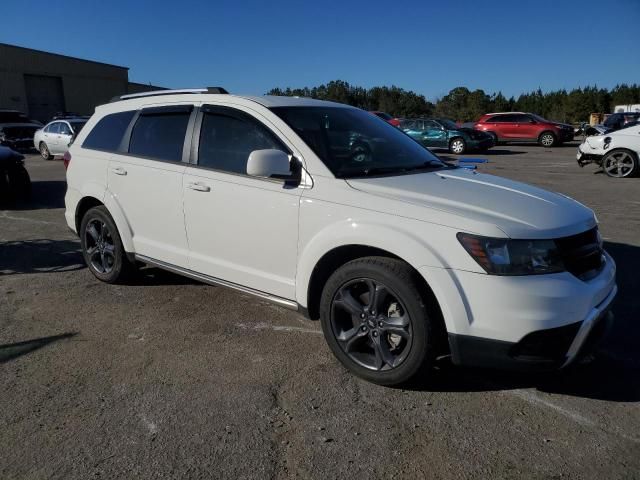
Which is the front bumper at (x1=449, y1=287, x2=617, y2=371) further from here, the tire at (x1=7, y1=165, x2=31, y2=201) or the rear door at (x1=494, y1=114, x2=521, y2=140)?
the rear door at (x1=494, y1=114, x2=521, y2=140)

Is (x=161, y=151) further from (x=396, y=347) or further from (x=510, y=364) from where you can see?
A: (x=510, y=364)

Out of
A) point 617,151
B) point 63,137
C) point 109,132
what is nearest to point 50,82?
point 63,137

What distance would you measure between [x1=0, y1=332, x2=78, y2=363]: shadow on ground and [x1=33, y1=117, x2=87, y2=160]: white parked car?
1563 centimetres

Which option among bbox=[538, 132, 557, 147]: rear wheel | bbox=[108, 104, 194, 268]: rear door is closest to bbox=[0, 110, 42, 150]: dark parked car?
bbox=[108, 104, 194, 268]: rear door

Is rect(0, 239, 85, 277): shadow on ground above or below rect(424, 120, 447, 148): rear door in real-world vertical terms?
below

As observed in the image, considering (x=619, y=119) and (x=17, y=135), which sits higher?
(x=619, y=119)

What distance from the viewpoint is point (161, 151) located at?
439cm

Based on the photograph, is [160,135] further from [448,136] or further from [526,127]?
[526,127]

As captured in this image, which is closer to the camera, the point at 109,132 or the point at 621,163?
the point at 109,132

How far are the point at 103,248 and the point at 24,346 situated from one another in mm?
1418

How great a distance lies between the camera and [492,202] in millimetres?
3139

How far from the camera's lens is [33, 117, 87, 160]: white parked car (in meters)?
18.0

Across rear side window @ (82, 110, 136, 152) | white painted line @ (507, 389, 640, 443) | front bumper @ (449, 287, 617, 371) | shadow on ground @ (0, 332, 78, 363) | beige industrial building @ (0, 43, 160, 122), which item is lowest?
white painted line @ (507, 389, 640, 443)

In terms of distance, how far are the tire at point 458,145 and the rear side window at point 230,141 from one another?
1851 centimetres
